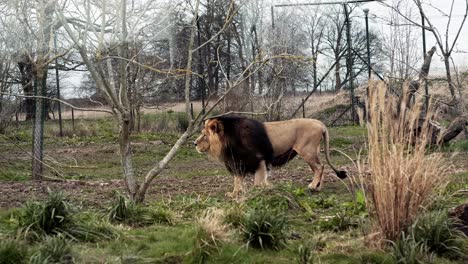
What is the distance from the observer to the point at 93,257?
4.61 metres

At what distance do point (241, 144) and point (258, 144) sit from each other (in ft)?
1.01

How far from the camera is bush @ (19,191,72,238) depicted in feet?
16.8

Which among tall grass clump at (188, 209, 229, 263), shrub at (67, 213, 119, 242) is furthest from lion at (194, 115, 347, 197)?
tall grass clump at (188, 209, 229, 263)

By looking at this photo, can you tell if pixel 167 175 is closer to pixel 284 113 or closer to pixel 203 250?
pixel 203 250

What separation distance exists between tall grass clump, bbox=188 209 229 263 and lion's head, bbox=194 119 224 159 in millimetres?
4323

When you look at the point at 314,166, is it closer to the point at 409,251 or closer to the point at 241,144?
the point at 241,144

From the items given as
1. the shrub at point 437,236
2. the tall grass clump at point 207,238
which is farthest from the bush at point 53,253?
the shrub at point 437,236

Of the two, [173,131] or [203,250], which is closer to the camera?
[203,250]

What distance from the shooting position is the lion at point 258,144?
30.6 ft

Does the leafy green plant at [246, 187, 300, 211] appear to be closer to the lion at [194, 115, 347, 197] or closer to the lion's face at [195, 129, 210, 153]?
the lion at [194, 115, 347, 197]

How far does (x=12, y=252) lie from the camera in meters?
4.40

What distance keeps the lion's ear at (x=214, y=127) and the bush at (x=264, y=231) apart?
14.0 ft

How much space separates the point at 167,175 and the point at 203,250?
738cm

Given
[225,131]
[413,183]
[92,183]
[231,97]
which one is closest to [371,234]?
[413,183]
